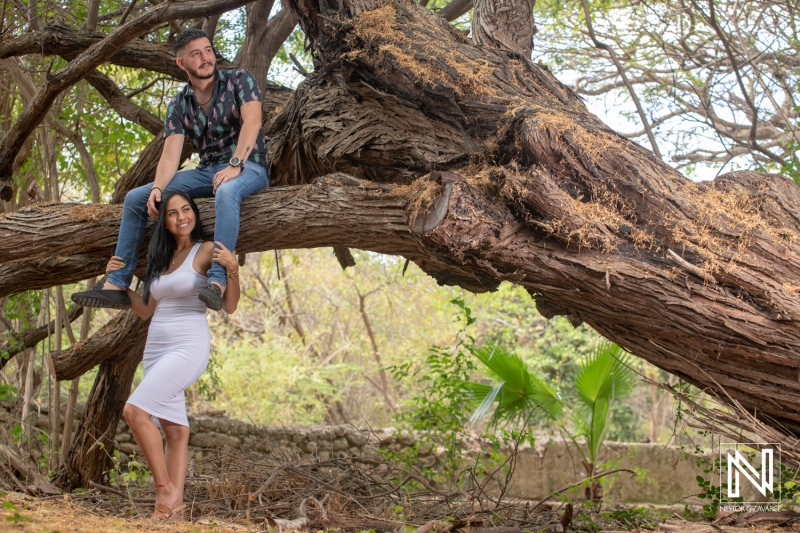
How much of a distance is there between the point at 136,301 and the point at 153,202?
0.53 metres

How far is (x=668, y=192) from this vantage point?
3418 millimetres

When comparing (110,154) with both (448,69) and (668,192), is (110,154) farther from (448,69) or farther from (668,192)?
(668,192)

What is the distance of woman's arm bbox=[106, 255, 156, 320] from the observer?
12.0 feet

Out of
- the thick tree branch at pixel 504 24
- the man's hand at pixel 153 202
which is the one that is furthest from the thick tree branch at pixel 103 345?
the thick tree branch at pixel 504 24

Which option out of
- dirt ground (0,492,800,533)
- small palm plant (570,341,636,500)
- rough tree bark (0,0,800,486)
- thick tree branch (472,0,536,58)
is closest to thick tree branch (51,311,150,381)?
rough tree bark (0,0,800,486)

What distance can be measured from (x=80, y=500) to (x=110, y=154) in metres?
4.48

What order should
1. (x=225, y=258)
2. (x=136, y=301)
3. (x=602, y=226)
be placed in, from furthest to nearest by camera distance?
1. (x=136, y=301)
2. (x=225, y=258)
3. (x=602, y=226)

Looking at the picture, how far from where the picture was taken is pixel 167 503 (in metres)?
3.31

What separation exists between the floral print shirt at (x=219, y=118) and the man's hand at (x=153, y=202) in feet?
1.47

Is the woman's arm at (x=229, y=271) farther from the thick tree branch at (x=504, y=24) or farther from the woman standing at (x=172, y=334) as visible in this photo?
the thick tree branch at (x=504, y=24)

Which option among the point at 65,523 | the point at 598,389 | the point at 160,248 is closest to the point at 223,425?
the point at 598,389

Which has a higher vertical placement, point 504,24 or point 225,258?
point 504,24

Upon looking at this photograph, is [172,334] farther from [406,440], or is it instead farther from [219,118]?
[406,440]

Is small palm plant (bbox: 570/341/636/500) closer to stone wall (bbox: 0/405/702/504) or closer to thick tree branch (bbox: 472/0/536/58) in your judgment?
stone wall (bbox: 0/405/702/504)
